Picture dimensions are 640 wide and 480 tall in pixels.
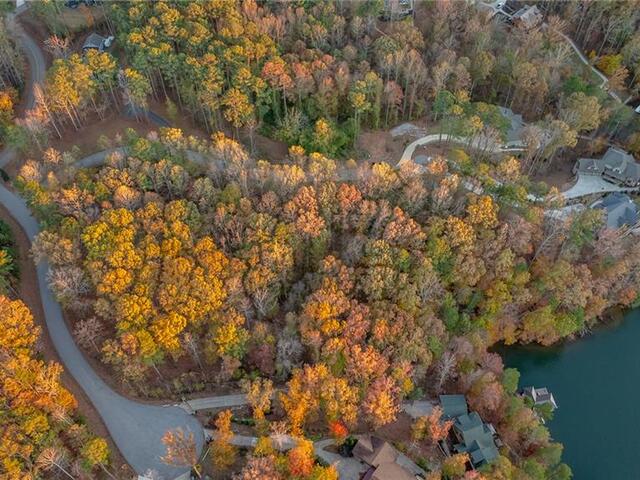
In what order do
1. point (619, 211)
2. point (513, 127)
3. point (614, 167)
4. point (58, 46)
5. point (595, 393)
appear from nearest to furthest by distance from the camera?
point (595, 393)
point (619, 211)
point (58, 46)
point (614, 167)
point (513, 127)

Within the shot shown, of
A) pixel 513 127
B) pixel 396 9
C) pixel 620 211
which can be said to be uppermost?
pixel 396 9

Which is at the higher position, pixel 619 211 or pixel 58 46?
pixel 58 46

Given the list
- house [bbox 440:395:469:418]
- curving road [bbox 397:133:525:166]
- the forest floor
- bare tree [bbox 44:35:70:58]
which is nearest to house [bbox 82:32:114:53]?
bare tree [bbox 44:35:70:58]

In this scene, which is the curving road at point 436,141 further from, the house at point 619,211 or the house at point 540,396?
the house at point 540,396

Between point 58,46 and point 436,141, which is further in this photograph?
point 436,141

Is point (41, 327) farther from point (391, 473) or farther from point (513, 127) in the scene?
point (513, 127)

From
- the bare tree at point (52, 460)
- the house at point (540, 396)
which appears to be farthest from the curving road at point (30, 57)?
the house at point (540, 396)

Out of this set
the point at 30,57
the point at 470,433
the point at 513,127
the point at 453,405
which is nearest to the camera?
the point at 470,433

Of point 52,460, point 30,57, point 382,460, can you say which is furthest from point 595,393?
point 30,57
